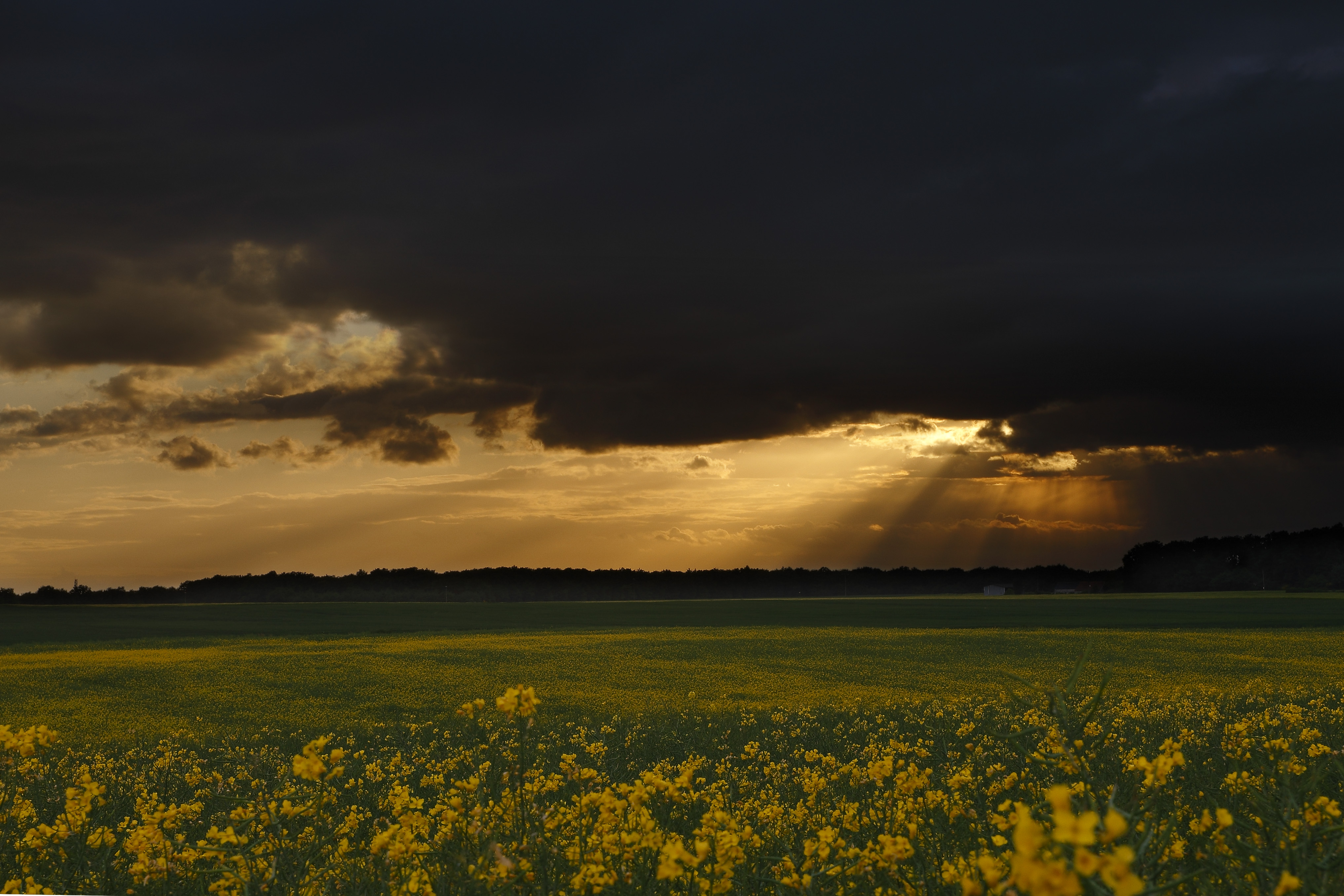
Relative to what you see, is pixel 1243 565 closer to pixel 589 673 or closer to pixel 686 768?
pixel 686 768

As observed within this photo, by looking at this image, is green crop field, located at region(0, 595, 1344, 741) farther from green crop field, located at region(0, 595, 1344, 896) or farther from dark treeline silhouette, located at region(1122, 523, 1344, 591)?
dark treeline silhouette, located at region(1122, 523, 1344, 591)

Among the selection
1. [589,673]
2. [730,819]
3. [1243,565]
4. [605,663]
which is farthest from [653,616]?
[730,819]

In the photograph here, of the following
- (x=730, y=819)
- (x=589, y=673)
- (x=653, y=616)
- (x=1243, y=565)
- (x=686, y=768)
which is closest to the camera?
(x=730, y=819)

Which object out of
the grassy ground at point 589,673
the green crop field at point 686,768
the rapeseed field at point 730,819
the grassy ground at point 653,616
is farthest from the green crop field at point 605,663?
the rapeseed field at point 730,819

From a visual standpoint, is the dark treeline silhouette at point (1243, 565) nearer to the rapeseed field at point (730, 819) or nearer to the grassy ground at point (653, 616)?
the rapeseed field at point (730, 819)

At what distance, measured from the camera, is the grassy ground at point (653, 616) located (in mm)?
46625

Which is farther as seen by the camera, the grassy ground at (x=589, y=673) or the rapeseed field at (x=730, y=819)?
the grassy ground at (x=589, y=673)

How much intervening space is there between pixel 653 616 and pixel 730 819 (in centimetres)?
6369

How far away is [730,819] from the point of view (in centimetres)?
409

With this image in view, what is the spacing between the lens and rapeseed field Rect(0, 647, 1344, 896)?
309 centimetres

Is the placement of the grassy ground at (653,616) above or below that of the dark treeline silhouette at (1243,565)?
below

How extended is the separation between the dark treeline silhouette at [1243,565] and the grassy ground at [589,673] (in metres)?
4.40

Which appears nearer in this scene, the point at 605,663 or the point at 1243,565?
the point at 1243,565

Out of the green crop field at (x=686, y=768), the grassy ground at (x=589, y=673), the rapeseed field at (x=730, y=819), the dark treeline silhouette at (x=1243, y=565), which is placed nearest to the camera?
the rapeseed field at (x=730, y=819)
